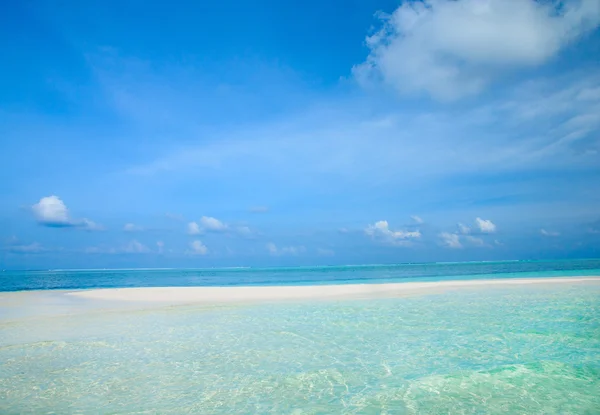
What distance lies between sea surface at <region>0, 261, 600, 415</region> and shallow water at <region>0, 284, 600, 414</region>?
0.04 metres

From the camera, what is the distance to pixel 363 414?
6.01 metres

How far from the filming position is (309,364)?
8617mm

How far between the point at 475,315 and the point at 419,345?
601 cm

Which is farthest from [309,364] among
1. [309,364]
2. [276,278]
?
[276,278]

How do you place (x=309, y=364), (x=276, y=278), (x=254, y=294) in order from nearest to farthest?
(x=309, y=364)
(x=254, y=294)
(x=276, y=278)

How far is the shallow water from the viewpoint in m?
6.48

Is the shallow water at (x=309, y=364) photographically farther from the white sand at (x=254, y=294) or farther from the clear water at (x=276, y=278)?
the clear water at (x=276, y=278)

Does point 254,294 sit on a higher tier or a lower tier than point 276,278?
higher

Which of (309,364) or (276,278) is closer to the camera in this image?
(309,364)

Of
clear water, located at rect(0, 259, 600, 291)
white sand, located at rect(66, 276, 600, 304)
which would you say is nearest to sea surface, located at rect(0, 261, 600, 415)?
white sand, located at rect(66, 276, 600, 304)

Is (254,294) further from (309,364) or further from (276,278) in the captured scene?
(276,278)

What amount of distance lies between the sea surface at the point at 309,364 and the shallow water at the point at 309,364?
0.12 feet

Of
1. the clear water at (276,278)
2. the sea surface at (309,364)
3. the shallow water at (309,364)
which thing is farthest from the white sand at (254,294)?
the clear water at (276,278)

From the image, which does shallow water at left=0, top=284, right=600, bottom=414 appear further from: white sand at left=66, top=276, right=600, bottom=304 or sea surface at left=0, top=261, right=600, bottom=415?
white sand at left=66, top=276, right=600, bottom=304
